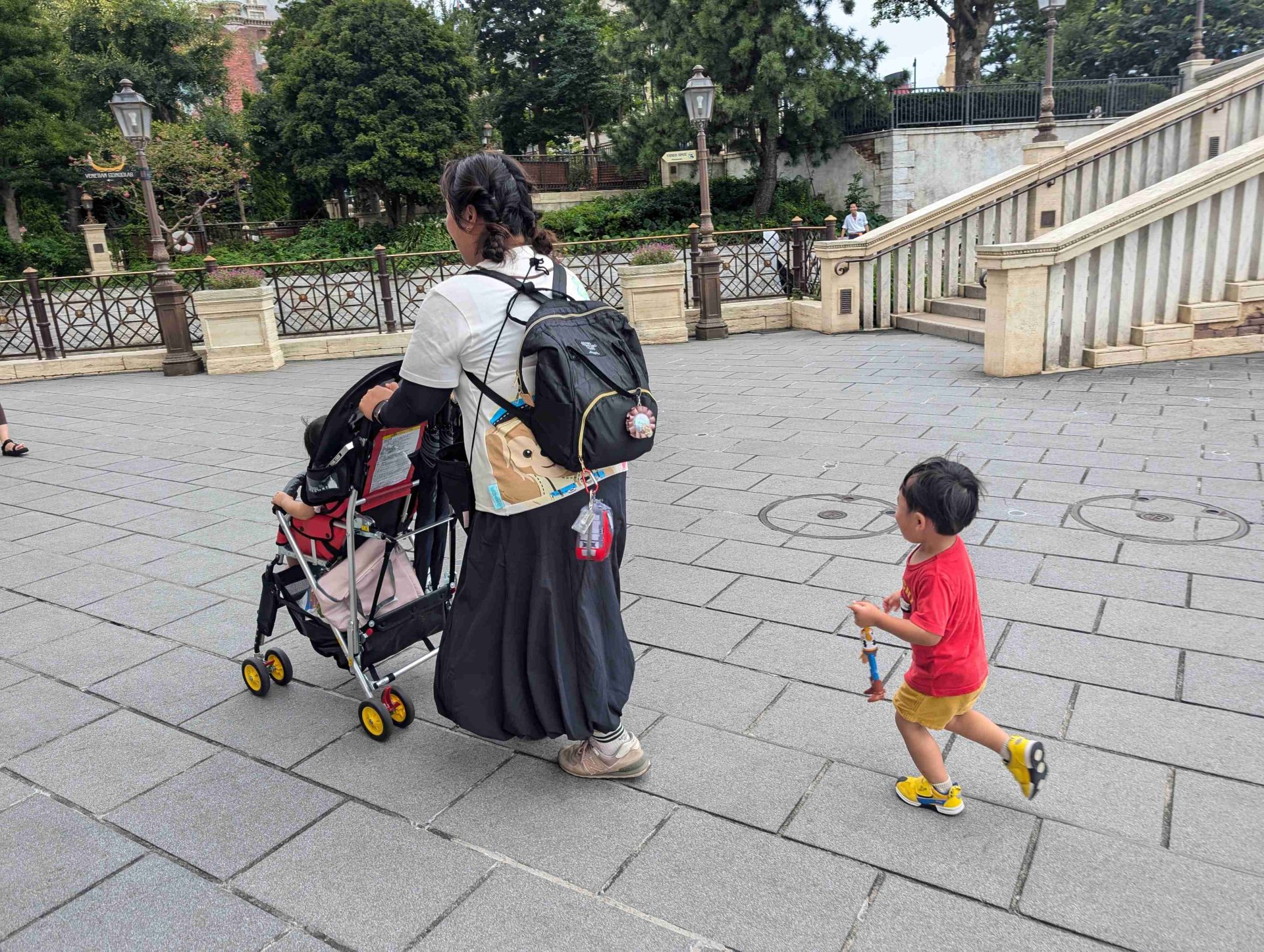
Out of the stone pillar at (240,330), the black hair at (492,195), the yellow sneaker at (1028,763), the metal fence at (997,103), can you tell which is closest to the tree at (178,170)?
the stone pillar at (240,330)

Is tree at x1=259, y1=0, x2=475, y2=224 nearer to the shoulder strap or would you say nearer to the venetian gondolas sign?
the venetian gondolas sign

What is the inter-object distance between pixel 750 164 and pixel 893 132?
763cm

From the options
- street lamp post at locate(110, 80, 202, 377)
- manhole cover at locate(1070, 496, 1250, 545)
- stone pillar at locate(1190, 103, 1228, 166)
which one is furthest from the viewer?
street lamp post at locate(110, 80, 202, 377)

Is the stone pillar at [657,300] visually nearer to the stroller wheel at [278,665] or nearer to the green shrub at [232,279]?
the green shrub at [232,279]

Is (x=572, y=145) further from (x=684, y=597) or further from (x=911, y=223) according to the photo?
(x=684, y=597)

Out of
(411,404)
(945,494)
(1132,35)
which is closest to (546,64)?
(1132,35)

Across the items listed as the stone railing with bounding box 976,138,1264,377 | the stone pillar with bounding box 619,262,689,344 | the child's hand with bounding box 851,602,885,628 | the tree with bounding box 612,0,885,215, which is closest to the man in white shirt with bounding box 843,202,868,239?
the stone pillar with bounding box 619,262,689,344

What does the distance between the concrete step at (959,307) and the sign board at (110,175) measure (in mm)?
32323

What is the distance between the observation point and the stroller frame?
10.6 ft

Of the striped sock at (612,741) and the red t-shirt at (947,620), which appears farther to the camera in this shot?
the striped sock at (612,741)

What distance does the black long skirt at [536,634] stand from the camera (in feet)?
9.03

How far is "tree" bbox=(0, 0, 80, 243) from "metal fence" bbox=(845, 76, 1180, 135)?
28969 mm

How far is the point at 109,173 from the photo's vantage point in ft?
110

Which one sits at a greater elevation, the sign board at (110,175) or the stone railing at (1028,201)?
the sign board at (110,175)
